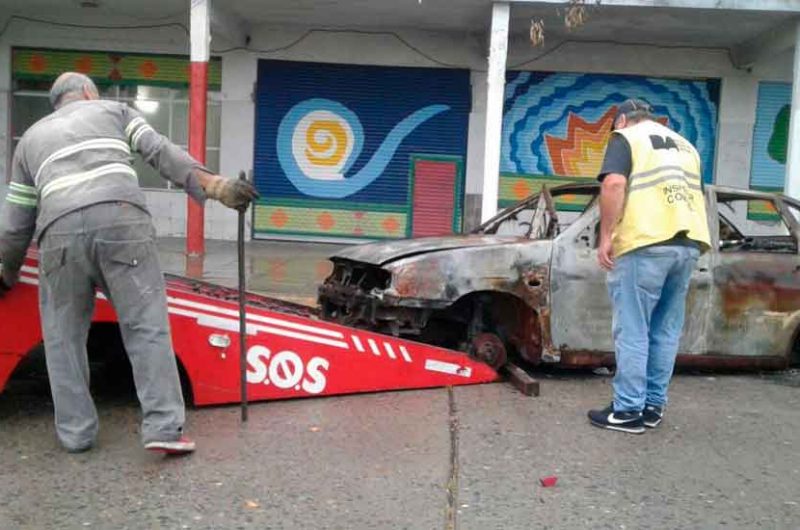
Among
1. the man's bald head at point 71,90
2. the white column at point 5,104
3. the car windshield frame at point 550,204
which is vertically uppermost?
the white column at point 5,104

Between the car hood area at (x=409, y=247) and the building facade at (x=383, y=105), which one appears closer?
the car hood area at (x=409, y=247)

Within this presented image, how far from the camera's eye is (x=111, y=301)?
393cm

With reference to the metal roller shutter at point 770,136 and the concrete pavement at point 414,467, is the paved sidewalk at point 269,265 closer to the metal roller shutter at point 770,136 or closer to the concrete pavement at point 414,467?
the concrete pavement at point 414,467

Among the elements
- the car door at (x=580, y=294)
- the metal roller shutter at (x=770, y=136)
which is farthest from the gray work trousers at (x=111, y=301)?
the metal roller shutter at (x=770, y=136)

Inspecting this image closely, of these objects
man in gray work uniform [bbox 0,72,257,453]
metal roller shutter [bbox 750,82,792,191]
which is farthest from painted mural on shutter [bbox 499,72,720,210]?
man in gray work uniform [bbox 0,72,257,453]

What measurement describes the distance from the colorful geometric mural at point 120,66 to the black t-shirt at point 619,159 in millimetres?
11308

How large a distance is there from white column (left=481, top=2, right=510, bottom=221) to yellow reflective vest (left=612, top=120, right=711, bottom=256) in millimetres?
6408

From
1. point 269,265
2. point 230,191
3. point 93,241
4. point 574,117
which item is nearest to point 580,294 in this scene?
point 230,191

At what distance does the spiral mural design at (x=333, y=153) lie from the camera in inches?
583

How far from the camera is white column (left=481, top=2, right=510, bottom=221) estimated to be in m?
11.1

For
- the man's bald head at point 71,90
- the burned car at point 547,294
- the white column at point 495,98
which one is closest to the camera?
the man's bald head at point 71,90

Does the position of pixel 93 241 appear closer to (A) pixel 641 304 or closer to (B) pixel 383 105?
(A) pixel 641 304

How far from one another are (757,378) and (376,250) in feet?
9.83

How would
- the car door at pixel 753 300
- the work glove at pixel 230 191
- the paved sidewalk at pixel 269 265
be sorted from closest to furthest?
1. the work glove at pixel 230 191
2. the car door at pixel 753 300
3. the paved sidewalk at pixel 269 265
